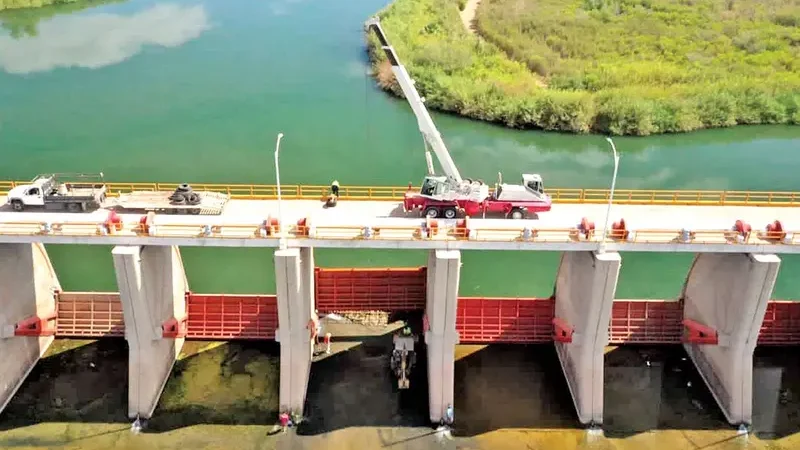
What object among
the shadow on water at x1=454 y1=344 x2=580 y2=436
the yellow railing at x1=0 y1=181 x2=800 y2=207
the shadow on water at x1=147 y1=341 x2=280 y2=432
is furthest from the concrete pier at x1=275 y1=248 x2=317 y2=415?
the shadow on water at x1=454 y1=344 x2=580 y2=436

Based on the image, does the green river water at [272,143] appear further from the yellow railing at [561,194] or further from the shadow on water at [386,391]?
the shadow on water at [386,391]

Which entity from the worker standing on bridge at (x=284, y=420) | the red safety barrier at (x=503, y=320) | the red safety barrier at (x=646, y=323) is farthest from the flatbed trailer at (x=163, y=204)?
the red safety barrier at (x=646, y=323)

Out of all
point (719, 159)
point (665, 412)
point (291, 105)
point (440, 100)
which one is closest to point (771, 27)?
point (719, 159)

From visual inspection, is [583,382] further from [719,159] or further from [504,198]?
[719,159]

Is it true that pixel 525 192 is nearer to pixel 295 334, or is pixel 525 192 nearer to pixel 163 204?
pixel 295 334

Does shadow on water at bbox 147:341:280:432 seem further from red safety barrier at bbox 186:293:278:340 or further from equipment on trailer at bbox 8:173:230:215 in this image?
equipment on trailer at bbox 8:173:230:215

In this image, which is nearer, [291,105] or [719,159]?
[719,159]

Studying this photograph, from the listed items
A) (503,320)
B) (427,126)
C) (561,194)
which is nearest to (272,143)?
(561,194)
